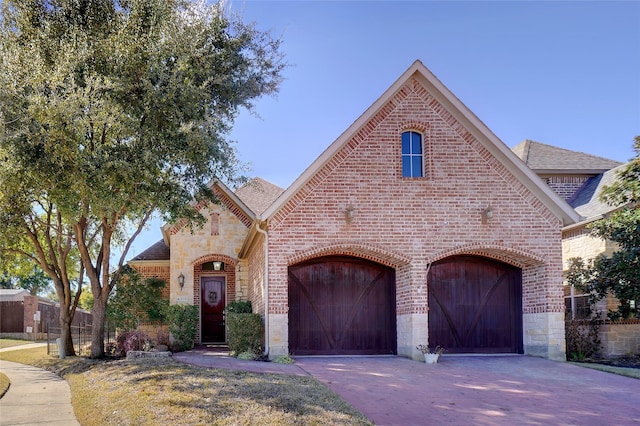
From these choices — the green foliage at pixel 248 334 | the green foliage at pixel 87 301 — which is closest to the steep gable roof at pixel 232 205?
the green foliage at pixel 248 334

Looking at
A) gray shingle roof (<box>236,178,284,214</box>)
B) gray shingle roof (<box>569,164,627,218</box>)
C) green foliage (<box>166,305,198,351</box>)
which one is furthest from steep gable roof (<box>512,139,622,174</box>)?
green foliage (<box>166,305,198,351</box>)

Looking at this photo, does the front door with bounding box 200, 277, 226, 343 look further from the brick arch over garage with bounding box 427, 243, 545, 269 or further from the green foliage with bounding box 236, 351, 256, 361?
the brick arch over garage with bounding box 427, 243, 545, 269

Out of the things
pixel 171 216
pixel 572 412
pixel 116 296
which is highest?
pixel 171 216

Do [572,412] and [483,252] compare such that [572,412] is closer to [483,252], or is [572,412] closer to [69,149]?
[483,252]

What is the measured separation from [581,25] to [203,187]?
10.0 m

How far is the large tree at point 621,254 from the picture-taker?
49.1 feet

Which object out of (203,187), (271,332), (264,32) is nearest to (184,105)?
(203,187)

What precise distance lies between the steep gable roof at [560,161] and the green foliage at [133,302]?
43.5 feet

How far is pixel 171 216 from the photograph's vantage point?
1455cm

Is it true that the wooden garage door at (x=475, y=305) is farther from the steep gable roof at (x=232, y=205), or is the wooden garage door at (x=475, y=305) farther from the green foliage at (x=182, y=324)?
the green foliage at (x=182, y=324)

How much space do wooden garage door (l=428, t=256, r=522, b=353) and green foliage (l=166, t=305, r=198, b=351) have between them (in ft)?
24.8

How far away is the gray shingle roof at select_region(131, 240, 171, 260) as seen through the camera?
21.8 m

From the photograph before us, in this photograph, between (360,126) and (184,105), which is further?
(360,126)

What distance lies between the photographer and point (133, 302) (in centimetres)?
1883
